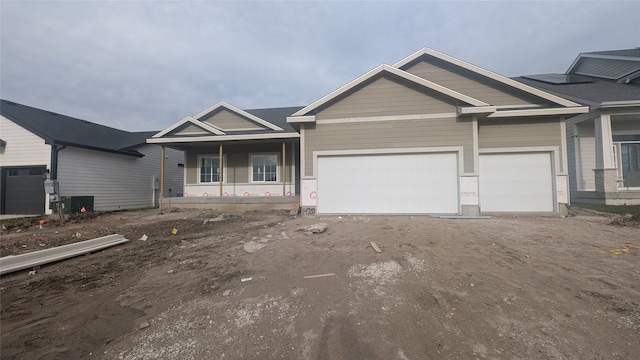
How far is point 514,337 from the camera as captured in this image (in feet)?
8.65

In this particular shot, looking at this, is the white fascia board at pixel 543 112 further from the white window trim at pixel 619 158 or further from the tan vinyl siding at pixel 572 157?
the white window trim at pixel 619 158

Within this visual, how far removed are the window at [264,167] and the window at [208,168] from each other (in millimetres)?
1972

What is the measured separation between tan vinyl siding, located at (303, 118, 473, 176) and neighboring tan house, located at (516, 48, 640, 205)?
5972 millimetres

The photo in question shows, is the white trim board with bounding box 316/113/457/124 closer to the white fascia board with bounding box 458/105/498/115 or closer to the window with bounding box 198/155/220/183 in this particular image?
the white fascia board with bounding box 458/105/498/115

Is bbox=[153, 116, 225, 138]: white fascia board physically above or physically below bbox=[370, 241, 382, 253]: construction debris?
above

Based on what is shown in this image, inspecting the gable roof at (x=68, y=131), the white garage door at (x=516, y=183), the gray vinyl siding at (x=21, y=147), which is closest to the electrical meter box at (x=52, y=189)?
the gray vinyl siding at (x=21, y=147)

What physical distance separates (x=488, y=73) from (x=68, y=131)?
19.6 metres

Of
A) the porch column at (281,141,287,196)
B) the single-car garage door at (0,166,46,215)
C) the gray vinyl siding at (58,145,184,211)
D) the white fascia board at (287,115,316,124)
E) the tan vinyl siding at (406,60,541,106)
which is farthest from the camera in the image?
the gray vinyl siding at (58,145,184,211)

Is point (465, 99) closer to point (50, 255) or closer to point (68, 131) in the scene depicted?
point (50, 255)

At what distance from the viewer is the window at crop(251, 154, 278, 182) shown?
1412 centimetres

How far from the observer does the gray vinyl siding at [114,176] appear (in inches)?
511

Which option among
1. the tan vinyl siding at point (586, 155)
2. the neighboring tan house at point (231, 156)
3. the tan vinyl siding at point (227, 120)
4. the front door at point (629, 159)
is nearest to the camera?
the front door at point (629, 159)

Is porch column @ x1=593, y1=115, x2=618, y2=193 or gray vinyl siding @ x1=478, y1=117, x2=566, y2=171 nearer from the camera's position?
gray vinyl siding @ x1=478, y1=117, x2=566, y2=171

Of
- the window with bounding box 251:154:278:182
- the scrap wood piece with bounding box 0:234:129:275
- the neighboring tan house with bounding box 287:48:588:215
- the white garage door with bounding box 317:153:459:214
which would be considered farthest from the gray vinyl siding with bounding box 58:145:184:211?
the white garage door with bounding box 317:153:459:214
